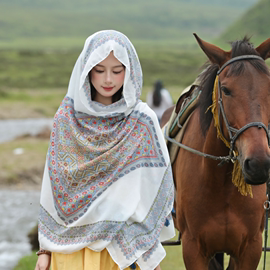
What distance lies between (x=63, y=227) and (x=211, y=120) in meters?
1.33

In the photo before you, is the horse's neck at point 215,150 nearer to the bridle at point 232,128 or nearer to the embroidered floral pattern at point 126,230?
the bridle at point 232,128

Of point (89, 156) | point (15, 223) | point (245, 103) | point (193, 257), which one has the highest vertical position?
point (245, 103)

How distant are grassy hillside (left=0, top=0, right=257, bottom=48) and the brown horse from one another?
349 feet

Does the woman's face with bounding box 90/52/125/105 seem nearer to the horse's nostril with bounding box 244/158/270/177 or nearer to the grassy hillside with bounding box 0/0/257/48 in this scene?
the horse's nostril with bounding box 244/158/270/177

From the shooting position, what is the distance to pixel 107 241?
8.57ft

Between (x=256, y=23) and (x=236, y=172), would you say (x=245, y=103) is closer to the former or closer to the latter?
(x=236, y=172)

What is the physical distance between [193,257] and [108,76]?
161 cm

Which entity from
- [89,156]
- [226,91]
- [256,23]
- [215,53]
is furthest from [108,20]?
[89,156]

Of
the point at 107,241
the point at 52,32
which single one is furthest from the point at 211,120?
the point at 52,32

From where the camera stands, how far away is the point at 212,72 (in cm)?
343

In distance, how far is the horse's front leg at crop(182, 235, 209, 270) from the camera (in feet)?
12.1

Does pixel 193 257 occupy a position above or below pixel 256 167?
below

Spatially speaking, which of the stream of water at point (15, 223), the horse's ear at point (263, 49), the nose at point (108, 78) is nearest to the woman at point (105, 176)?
the nose at point (108, 78)

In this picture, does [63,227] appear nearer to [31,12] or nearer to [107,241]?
[107,241]
